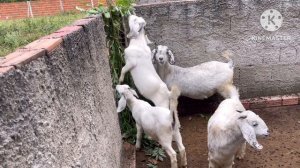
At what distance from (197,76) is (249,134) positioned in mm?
1945

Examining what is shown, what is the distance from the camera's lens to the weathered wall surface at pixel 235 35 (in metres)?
4.95

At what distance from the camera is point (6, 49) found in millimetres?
5914

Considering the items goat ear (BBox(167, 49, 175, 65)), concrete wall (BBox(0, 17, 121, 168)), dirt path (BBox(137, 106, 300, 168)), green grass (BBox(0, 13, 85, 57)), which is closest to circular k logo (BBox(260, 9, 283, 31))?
dirt path (BBox(137, 106, 300, 168))

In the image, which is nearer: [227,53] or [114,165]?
[114,165]

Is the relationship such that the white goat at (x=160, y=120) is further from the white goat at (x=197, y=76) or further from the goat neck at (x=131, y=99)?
the white goat at (x=197, y=76)

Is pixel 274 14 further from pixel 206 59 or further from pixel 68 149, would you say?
pixel 68 149

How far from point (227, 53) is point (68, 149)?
340 centimetres

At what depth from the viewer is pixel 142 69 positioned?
4359mm

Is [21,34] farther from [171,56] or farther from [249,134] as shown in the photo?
[249,134]

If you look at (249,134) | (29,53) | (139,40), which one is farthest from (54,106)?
(139,40)

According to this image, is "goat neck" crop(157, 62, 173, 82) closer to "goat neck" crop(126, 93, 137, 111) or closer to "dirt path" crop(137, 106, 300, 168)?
"dirt path" crop(137, 106, 300, 168)

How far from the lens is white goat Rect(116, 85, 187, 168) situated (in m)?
3.59

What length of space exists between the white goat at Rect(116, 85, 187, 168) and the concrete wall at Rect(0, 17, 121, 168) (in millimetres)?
725

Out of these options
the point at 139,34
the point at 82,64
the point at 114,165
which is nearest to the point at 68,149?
the point at 82,64
